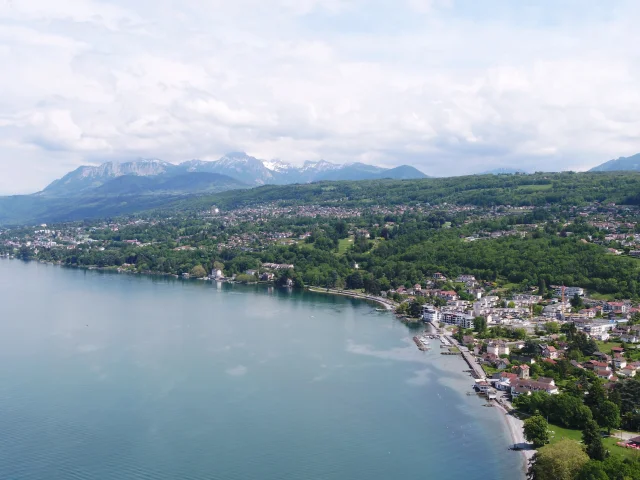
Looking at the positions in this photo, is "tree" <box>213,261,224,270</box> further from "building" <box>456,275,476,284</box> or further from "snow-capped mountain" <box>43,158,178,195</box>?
"snow-capped mountain" <box>43,158,178,195</box>

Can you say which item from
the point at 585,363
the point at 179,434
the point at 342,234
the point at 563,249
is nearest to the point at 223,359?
the point at 179,434

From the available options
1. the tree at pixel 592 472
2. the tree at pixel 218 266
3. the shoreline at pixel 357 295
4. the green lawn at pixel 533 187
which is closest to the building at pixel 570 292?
the shoreline at pixel 357 295

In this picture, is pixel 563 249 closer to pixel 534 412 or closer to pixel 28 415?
pixel 534 412

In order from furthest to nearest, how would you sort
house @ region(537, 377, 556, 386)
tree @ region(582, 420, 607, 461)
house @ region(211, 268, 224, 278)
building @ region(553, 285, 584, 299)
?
house @ region(211, 268, 224, 278), building @ region(553, 285, 584, 299), house @ region(537, 377, 556, 386), tree @ region(582, 420, 607, 461)

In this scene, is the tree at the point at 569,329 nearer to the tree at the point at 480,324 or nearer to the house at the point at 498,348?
the house at the point at 498,348

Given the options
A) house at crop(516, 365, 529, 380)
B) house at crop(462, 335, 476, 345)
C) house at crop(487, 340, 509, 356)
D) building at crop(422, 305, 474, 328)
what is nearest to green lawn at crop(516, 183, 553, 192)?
building at crop(422, 305, 474, 328)

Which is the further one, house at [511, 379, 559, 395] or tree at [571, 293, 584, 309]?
tree at [571, 293, 584, 309]

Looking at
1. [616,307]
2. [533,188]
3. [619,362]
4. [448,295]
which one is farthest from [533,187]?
[619,362]
